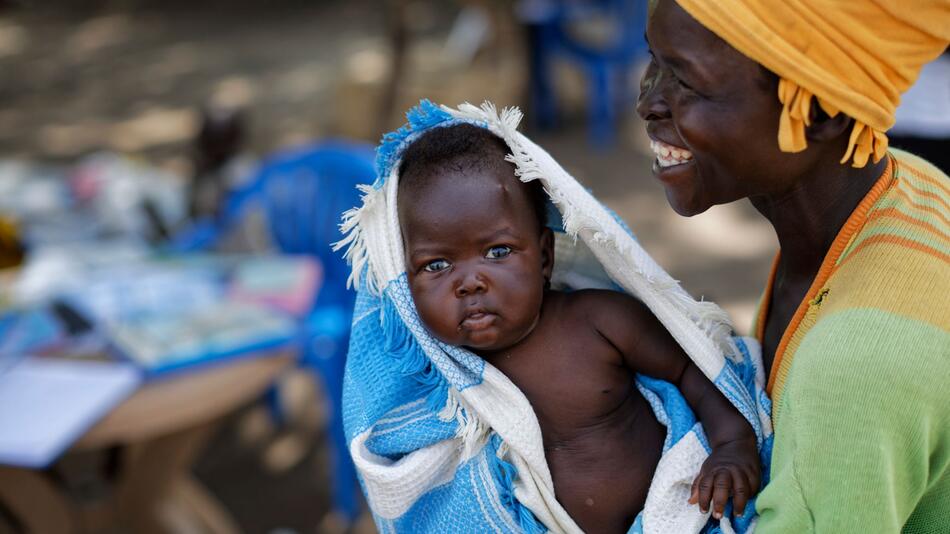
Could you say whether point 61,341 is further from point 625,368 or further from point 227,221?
point 625,368

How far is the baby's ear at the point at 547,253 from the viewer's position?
5.54 feet

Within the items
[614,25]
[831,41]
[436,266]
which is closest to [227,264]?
[436,266]

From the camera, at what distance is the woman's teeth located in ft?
4.38

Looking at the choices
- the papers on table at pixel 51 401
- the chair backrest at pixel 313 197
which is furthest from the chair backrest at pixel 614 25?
the papers on table at pixel 51 401

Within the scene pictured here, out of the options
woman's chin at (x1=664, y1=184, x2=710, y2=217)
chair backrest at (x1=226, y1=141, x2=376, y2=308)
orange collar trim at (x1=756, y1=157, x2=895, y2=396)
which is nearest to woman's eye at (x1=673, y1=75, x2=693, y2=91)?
woman's chin at (x1=664, y1=184, x2=710, y2=217)

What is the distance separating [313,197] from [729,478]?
2756 mm

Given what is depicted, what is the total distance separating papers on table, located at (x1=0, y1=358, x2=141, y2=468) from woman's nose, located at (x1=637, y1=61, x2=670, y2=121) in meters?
1.80

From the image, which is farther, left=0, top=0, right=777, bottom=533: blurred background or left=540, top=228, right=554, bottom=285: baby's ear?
left=0, top=0, right=777, bottom=533: blurred background

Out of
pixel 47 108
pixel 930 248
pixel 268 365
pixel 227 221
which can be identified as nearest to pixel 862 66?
pixel 930 248

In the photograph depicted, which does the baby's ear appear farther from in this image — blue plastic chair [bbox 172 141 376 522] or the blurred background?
blue plastic chair [bbox 172 141 376 522]

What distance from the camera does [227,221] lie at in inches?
161

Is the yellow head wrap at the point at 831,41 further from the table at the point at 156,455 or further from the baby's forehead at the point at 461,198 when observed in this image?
the table at the point at 156,455

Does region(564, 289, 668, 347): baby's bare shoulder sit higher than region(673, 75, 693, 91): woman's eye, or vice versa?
region(673, 75, 693, 91): woman's eye

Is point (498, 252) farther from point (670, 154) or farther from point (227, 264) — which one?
point (227, 264)
